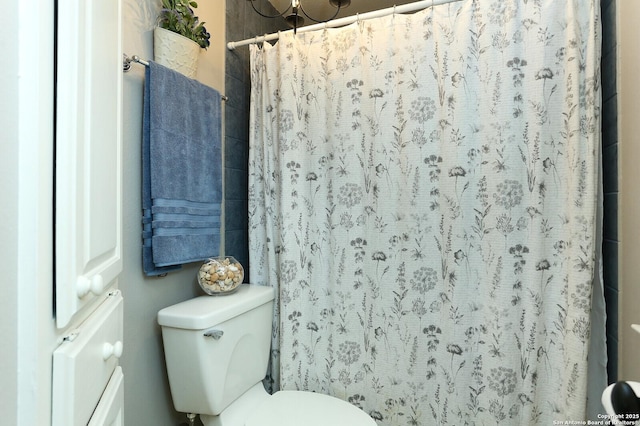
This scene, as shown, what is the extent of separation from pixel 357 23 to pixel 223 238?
115 cm

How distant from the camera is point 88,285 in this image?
528 millimetres

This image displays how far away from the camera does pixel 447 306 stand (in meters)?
1.31

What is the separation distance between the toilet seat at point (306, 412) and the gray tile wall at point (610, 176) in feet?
3.03

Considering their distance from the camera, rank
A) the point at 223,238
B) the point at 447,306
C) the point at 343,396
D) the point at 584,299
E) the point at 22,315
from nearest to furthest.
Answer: the point at 22,315, the point at 584,299, the point at 447,306, the point at 343,396, the point at 223,238

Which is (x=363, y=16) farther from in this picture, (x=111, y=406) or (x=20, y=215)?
(x=111, y=406)

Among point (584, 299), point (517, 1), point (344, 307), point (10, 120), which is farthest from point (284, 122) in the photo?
point (584, 299)

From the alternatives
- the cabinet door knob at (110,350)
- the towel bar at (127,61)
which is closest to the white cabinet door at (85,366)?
the cabinet door knob at (110,350)

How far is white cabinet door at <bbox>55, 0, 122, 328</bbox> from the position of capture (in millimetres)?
490

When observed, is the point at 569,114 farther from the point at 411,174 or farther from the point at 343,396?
the point at 343,396

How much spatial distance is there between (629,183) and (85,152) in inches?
58.6

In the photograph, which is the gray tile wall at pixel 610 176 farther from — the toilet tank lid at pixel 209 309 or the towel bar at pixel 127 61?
the towel bar at pixel 127 61

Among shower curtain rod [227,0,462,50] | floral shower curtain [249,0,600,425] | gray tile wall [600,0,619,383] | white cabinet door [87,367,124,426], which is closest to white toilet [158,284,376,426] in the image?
floral shower curtain [249,0,600,425]

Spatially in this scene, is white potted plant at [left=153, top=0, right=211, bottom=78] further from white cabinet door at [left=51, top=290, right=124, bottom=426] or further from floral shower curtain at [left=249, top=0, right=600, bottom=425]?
white cabinet door at [left=51, top=290, right=124, bottom=426]

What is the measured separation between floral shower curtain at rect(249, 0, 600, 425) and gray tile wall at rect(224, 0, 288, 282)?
13cm
